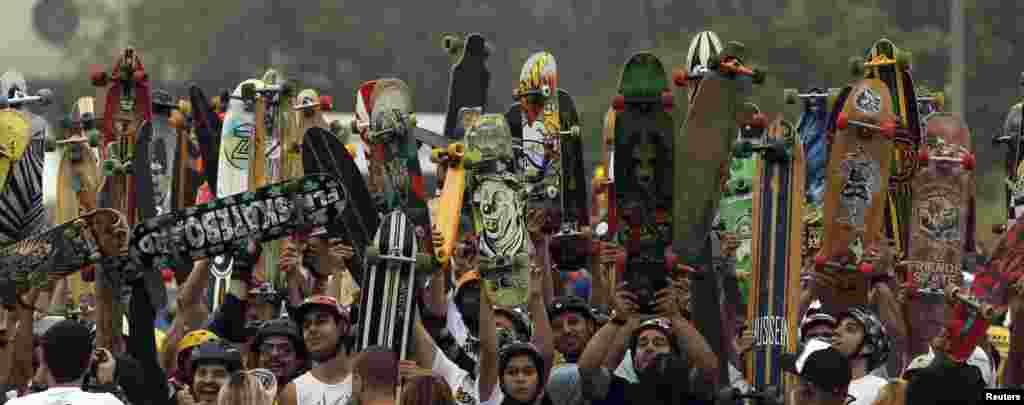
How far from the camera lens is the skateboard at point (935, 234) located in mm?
8367

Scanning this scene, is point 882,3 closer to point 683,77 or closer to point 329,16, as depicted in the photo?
point 329,16

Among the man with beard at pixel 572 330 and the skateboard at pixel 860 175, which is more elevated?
the skateboard at pixel 860 175

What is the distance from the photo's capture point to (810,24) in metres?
25.8

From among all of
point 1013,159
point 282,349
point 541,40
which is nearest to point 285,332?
point 282,349

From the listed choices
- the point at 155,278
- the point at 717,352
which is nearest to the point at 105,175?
the point at 155,278

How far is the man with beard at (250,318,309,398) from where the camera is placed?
7629 millimetres

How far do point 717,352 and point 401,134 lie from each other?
1.56 meters

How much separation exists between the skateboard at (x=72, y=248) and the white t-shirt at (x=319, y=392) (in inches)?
44.9

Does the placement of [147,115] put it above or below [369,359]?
above

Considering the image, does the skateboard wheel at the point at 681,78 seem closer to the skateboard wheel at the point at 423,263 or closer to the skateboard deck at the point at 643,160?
the skateboard deck at the point at 643,160

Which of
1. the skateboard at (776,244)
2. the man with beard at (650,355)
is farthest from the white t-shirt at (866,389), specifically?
the skateboard at (776,244)

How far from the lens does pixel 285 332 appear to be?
25.0 ft

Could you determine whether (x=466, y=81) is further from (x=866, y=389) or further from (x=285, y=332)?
(x=866, y=389)

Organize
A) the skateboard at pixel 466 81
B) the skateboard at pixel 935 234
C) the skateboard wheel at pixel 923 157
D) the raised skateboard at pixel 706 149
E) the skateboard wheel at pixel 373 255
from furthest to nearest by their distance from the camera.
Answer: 1. the skateboard at pixel 466 81
2. the skateboard wheel at pixel 923 157
3. the skateboard at pixel 935 234
4. the raised skateboard at pixel 706 149
5. the skateboard wheel at pixel 373 255
